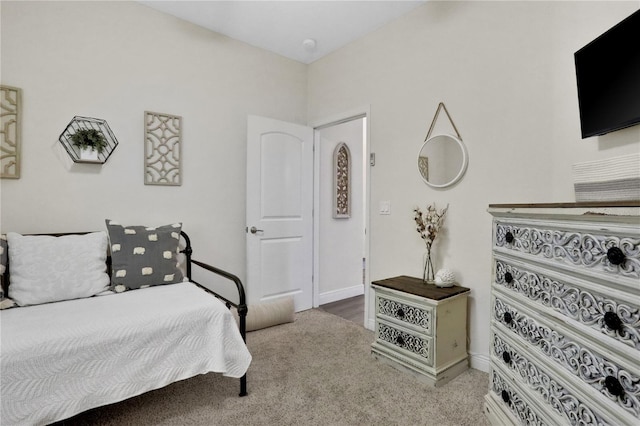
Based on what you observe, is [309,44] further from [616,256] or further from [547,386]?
[547,386]

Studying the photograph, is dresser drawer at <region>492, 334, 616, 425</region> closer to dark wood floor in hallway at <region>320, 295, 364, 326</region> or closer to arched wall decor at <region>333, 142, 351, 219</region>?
dark wood floor in hallway at <region>320, 295, 364, 326</region>

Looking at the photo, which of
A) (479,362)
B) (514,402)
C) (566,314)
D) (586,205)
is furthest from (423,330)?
(586,205)

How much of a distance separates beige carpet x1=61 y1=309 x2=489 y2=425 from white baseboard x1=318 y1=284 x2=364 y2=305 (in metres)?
1.34

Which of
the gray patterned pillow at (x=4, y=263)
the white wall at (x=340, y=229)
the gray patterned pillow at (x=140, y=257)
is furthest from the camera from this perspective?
the white wall at (x=340, y=229)

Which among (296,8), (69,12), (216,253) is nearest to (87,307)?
(216,253)

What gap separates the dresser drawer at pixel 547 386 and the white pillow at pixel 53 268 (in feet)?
7.76

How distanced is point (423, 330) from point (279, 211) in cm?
183

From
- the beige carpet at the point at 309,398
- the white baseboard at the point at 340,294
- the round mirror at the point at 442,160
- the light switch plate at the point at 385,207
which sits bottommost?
the beige carpet at the point at 309,398

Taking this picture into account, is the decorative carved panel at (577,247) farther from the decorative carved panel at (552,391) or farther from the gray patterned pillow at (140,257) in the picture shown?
the gray patterned pillow at (140,257)

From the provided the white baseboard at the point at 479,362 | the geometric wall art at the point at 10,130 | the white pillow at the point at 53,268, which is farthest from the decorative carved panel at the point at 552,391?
the geometric wall art at the point at 10,130

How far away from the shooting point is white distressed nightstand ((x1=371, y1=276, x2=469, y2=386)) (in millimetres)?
2086

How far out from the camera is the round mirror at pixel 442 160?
2385mm

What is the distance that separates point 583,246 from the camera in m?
1.08

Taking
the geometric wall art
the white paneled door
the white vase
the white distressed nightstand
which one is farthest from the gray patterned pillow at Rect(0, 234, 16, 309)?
the white distressed nightstand
